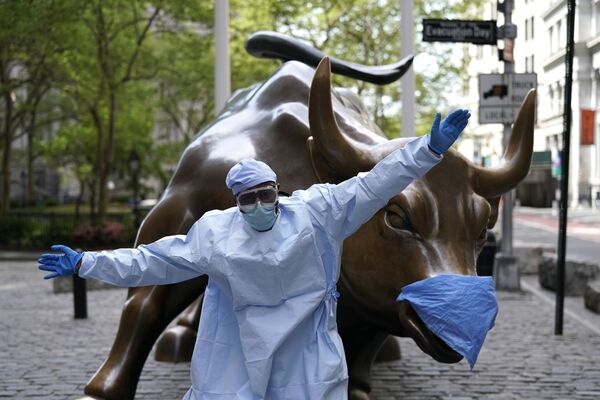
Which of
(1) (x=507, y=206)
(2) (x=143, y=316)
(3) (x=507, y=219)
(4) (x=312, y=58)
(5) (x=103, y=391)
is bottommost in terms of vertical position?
(5) (x=103, y=391)

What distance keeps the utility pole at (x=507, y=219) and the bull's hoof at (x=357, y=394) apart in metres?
7.88

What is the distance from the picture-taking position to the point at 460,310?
405 cm

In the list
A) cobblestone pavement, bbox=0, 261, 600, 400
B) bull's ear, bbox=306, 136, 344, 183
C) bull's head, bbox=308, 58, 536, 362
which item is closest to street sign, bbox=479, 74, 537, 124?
cobblestone pavement, bbox=0, 261, 600, 400

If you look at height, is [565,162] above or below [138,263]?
above

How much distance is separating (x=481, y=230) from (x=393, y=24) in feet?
72.2

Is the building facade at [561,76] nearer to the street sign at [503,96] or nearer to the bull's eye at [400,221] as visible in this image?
the street sign at [503,96]

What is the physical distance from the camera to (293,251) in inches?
149

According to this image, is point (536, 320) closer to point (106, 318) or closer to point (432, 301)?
point (106, 318)

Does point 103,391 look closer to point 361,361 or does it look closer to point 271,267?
point 361,361

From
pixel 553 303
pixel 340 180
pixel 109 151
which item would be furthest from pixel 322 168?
pixel 109 151

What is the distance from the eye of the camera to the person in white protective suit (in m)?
3.75

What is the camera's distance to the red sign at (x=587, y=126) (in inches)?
1550

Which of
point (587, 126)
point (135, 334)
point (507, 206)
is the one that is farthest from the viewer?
point (587, 126)

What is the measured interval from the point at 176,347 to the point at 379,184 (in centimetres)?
473
